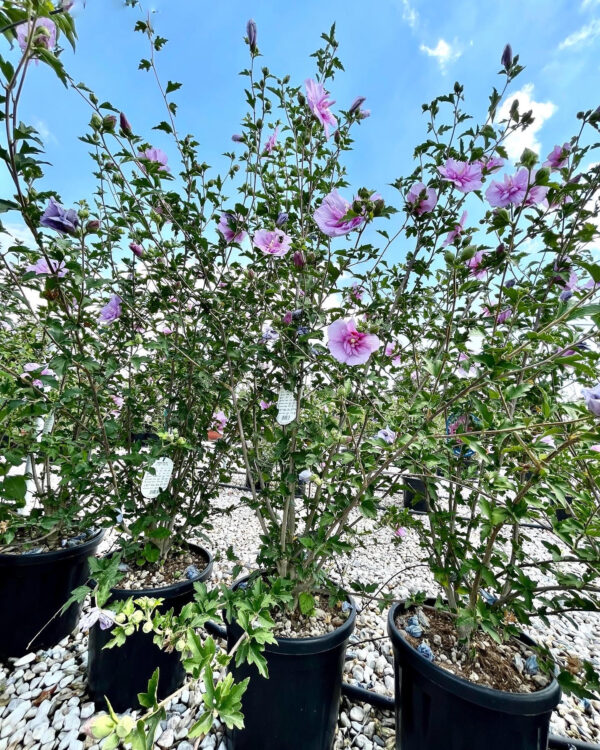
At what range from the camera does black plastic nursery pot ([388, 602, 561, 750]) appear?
0.95 metres

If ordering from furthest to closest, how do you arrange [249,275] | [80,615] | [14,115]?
[80,615] → [249,275] → [14,115]

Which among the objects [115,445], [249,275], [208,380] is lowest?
[115,445]

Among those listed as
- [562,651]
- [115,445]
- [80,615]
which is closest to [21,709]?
[80,615]

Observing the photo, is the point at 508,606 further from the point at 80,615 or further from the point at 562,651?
the point at 80,615

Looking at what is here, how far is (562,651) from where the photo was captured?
1833 millimetres

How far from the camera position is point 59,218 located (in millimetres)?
991

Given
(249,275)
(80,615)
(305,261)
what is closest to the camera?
(305,261)

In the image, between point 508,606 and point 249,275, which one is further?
point 249,275

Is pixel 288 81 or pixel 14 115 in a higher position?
pixel 288 81

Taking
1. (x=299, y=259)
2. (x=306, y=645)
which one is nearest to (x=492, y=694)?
(x=306, y=645)

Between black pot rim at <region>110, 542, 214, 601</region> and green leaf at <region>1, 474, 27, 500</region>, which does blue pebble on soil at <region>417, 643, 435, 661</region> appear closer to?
black pot rim at <region>110, 542, 214, 601</region>

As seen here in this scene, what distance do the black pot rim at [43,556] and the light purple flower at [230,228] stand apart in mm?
1399

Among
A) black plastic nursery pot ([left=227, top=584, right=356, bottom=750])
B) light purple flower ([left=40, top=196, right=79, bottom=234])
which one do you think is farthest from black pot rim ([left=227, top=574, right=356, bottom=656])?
light purple flower ([left=40, top=196, right=79, bottom=234])

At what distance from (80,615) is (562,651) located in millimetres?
2330
